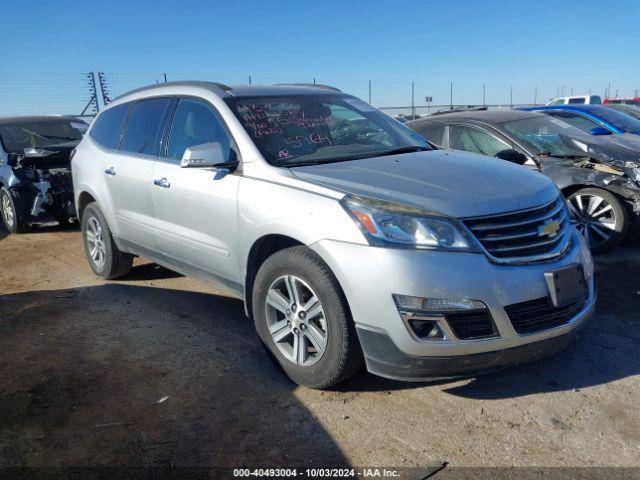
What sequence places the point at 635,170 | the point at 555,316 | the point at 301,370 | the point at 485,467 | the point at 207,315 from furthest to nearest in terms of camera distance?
the point at 635,170
the point at 207,315
the point at 301,370
the point at 555,316
the point at 485,467

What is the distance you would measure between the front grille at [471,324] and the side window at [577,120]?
626 centimetres

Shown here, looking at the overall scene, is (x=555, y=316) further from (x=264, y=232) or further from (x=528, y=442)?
(x=264, y=232)

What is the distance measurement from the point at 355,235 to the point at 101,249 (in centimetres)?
364

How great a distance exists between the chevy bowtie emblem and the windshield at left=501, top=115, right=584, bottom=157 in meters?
3.20

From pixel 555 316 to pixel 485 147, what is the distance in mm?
3710

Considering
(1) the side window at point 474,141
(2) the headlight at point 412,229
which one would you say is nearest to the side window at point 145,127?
(2) the headlight at point 412,229

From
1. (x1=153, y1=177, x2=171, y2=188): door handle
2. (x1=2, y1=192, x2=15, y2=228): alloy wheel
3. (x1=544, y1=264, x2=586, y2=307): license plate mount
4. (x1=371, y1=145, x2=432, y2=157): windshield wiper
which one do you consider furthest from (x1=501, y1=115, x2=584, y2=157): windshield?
(x1=2, y1=192, x2=15, y2=228): alloy wheel

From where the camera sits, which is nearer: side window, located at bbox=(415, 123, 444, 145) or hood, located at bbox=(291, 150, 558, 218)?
hood, located at bbox=(291, 150, 558, 218)

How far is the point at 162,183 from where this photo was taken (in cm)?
430

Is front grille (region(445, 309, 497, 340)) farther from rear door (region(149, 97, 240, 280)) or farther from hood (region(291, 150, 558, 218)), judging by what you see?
rear door (region(149, 97, 240, 280))

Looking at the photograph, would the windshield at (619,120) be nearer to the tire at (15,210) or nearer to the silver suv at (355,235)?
the silver suv at (355,235)

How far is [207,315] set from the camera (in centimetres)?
464

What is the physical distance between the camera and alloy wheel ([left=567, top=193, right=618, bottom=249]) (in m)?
5.79

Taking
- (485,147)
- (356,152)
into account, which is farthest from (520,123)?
(356,152)
